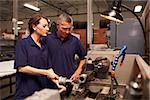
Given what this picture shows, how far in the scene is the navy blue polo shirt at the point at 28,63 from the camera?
1698 millimetres

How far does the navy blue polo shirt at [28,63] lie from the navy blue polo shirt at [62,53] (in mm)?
383

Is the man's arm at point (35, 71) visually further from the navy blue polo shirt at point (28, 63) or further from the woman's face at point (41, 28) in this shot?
the woman's face at point (41, 28)

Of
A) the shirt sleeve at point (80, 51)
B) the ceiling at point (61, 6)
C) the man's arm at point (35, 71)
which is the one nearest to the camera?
the man's arm at point (35, 71)

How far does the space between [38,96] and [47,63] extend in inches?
48.3

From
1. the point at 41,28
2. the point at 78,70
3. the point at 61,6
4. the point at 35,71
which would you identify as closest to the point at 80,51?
the point at 78,70

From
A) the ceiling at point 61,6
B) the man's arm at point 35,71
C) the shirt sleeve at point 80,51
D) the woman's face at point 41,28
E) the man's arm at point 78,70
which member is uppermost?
the ceiling at point 61,6

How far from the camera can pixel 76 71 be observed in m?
2.31

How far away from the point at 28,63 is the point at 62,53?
1.78 feet

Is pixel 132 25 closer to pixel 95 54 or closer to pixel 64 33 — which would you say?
pixel 95 54

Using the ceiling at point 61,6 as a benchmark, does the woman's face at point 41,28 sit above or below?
below

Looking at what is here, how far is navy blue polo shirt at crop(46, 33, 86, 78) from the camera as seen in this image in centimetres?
220

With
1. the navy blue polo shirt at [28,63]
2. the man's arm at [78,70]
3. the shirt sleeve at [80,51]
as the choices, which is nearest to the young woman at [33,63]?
the navy blue polo shirt at [28,63]

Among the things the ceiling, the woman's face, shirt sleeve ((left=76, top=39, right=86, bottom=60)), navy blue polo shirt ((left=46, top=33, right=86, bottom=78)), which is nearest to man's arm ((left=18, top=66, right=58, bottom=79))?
the woman's face

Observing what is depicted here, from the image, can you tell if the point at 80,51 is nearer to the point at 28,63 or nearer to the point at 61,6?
the point at 28,63
